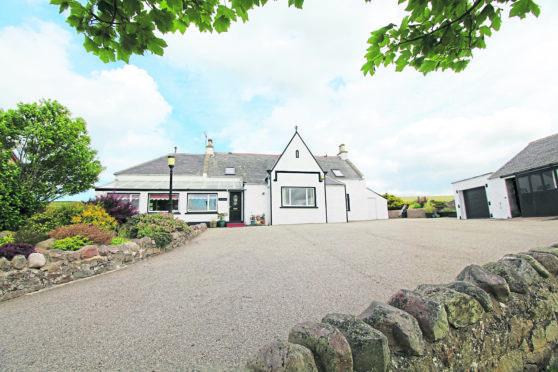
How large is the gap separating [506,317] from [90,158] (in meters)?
13.8

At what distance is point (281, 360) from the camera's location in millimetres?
1279

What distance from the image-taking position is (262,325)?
2.90 meters

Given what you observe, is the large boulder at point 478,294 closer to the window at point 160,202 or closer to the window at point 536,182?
the window at point 536,182

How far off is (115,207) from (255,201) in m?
10.8

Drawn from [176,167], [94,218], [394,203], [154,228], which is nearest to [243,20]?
[154,228]

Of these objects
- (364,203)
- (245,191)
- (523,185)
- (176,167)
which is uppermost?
(176,167)

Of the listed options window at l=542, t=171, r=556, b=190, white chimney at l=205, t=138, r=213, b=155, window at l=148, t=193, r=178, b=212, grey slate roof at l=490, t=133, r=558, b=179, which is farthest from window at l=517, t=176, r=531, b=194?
white chimney at l=205, t=138, r=213, b=155

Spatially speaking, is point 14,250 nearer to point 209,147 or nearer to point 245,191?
point 245,191

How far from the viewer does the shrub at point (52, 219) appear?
7476 mm

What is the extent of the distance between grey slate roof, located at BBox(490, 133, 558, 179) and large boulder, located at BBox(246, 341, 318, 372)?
1958cm

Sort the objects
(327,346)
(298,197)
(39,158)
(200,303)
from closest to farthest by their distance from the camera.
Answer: (327,346)
(200,303)
(39,158)
(298,197)

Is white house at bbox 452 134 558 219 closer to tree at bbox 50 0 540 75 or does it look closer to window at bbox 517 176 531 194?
window at bbox 517 176 531 194

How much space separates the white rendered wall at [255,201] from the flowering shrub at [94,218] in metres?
11.1

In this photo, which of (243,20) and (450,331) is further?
(243,20)
